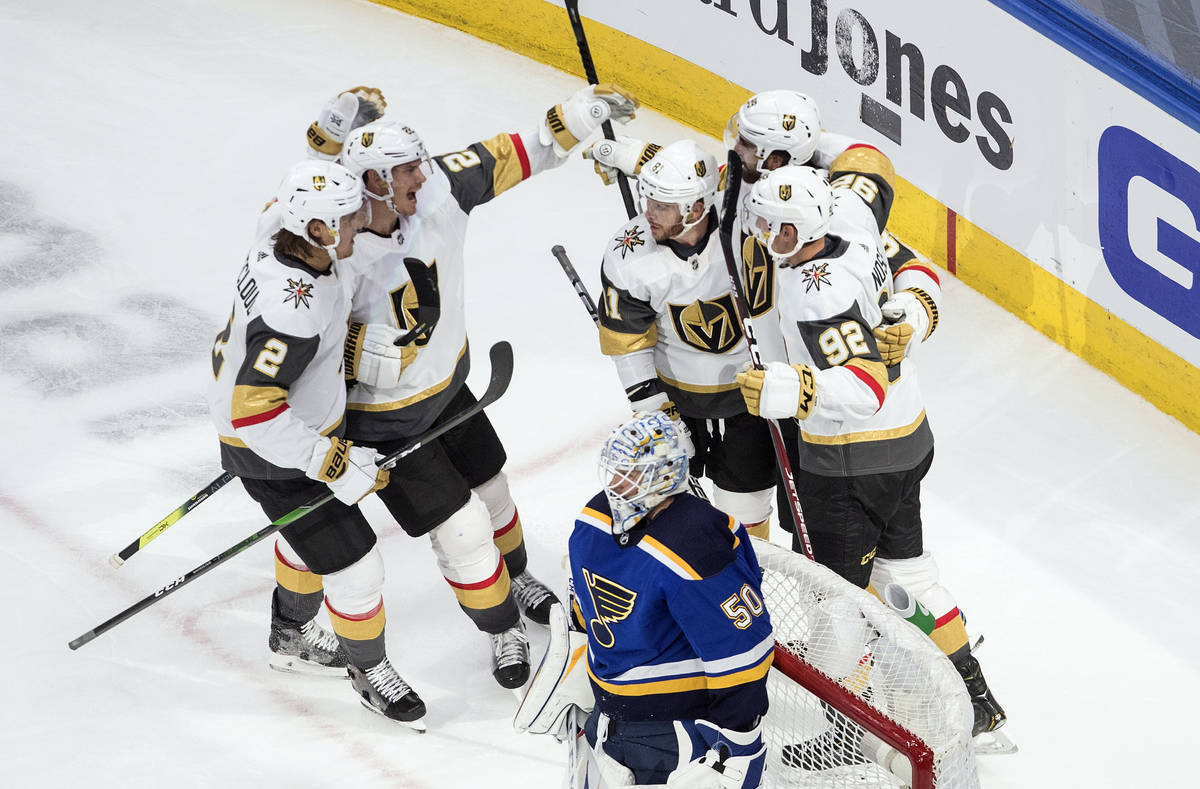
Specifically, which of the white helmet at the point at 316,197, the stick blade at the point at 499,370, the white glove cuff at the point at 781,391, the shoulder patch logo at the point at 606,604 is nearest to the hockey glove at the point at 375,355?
the stick blade at the point at 499,370

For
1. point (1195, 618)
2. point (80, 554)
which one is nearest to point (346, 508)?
point (80, 554)

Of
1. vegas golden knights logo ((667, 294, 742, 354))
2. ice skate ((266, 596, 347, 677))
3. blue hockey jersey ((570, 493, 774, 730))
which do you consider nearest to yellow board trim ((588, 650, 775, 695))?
blue hockey jersey ((570, 493, 774, 730))

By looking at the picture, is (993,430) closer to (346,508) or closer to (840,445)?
(840,445)

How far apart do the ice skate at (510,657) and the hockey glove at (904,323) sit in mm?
1296

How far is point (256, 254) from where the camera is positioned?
3.14 metres

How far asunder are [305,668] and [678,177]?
5.61 feet

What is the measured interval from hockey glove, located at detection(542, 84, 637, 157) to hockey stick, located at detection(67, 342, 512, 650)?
561 mm

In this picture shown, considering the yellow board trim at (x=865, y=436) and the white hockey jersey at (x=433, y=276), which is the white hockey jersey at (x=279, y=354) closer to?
the white hockey jersey at (x=433, y=276)

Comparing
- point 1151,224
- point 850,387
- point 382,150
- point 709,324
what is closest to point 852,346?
point 850,387

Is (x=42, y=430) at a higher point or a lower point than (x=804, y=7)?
lower

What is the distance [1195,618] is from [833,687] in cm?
156

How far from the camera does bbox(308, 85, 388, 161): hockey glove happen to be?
141 inches

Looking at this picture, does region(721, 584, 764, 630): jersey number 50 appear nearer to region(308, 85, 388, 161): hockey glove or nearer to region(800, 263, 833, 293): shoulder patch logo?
region(800, 263, 833, 293): shoulder patch logo

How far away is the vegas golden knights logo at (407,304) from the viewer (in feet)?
11.0
